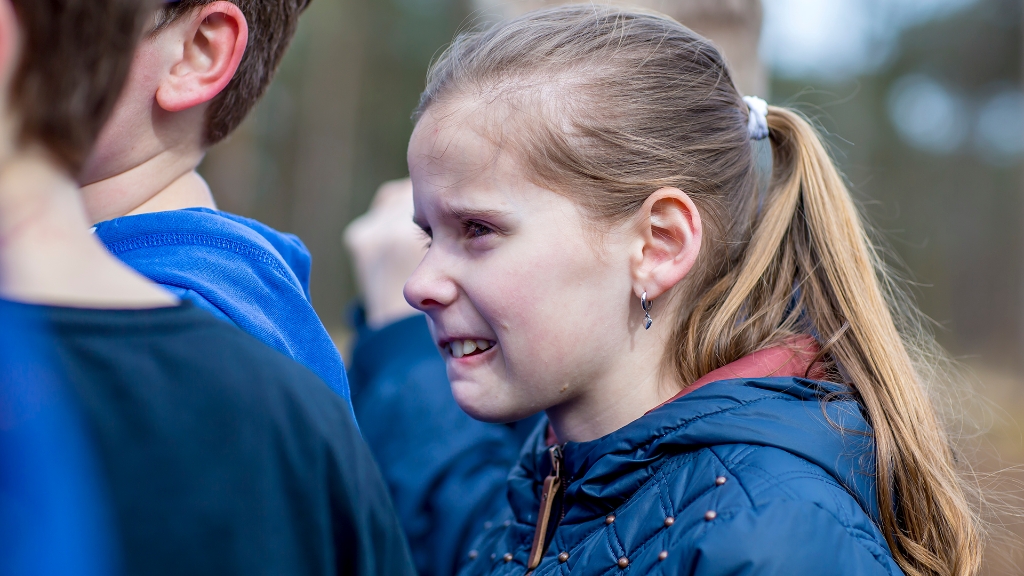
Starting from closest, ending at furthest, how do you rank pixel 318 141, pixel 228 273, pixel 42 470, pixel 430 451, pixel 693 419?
pixel 42 470 < pixel 228 273 < pixel 693 419 < pixel 430 451 < pixel 318 141

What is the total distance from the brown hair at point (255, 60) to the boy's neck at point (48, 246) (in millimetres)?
790

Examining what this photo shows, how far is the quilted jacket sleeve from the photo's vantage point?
131cm

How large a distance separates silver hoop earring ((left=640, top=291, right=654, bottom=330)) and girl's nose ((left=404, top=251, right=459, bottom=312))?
40cm

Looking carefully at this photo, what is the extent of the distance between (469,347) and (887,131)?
83.3ft

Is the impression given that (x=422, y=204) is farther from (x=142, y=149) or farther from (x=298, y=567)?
(x=298, y=567)

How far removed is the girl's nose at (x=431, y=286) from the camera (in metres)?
1.71

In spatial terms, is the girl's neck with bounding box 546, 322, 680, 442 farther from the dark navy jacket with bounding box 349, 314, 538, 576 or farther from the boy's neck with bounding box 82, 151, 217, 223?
the boy's neck with bounding box 82, 151, 217, 223

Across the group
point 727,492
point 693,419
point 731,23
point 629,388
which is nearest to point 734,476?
point 727,492

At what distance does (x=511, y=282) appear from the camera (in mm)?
1650

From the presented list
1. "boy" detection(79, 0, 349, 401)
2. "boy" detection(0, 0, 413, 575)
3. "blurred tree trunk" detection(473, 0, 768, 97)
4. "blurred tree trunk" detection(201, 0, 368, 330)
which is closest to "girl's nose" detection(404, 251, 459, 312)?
"boy" detection(79, 0, 349, 401)

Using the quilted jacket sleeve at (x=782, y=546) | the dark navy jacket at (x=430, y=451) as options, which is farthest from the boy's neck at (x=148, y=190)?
the quilted jacket sleeve at (x=782, y=546)

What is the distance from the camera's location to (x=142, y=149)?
4.67ft

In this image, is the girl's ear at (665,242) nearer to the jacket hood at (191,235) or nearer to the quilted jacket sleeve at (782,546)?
the quilted jacket sleeve at (782,546)

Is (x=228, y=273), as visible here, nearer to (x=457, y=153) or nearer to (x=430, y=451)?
(x=457, y=153)
